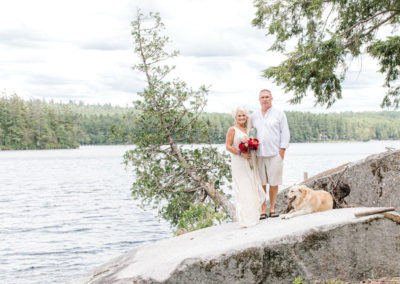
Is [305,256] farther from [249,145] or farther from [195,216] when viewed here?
[195,216]

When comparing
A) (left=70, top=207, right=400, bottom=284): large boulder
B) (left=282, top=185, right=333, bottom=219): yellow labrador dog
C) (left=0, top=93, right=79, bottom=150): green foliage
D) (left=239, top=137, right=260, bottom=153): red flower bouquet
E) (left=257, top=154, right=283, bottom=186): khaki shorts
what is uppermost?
(left=0, top=93, right=79, bottom=150): green foliage

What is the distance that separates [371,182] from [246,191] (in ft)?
9.33

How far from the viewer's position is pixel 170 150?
14031 mm

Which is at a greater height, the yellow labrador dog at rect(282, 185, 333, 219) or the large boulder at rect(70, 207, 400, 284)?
the yellow labrador dog at rect(282, 185, 333, 219)

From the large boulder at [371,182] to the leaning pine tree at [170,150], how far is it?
446 centimetres

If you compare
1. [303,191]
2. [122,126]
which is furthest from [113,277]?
[122,126]

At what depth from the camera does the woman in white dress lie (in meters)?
7.71

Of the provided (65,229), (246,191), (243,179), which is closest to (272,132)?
(243,179)

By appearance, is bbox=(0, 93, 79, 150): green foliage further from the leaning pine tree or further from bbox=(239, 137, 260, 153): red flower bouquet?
bbox=(239, 137, 260, 153): red flower bouquet

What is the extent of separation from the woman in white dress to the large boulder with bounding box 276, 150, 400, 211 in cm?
175

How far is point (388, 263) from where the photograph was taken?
633cm

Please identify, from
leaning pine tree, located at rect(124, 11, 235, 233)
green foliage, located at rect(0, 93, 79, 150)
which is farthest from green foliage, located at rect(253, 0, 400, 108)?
green foliage, located at rect(0, 93, 79, 150)

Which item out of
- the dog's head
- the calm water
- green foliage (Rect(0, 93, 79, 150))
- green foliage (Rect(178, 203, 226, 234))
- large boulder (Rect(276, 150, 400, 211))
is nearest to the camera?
the dog's head

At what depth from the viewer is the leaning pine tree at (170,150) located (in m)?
13.4
